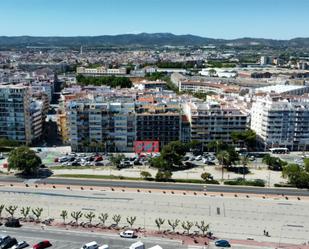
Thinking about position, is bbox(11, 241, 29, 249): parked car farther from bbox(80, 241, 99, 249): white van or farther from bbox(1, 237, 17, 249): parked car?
bbox(80, 241, 99, 249): white van

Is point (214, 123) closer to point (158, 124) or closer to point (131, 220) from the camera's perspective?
point (158, 124)

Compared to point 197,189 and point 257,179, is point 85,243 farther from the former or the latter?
point 257,179

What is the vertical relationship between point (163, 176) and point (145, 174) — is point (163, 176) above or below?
below

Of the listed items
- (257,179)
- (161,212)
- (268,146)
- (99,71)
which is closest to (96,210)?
(161,212)

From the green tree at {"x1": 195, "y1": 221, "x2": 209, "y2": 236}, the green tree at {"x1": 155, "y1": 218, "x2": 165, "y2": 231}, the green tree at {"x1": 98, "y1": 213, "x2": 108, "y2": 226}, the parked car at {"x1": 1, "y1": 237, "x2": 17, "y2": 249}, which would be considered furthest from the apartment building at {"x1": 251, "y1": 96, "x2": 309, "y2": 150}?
the parked car at {"x1": 1, "y1": 237, "x2": 17, "y2": 249}

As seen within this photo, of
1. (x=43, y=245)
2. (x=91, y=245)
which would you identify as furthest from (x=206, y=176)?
(x=43, y=245)
